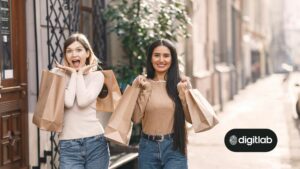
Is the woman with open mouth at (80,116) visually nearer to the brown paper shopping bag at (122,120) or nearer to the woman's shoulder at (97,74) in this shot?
the woman's shoulder at (97,74)

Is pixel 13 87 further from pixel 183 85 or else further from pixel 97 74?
pixel 183 85

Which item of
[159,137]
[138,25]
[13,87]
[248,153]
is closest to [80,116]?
[159,137]

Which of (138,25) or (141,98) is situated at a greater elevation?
(138,25)

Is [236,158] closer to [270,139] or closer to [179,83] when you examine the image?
[270,139]

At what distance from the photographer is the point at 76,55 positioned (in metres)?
4.21

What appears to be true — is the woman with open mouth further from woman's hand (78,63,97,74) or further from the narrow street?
the narrow street

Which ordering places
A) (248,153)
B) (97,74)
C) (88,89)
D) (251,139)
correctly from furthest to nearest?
(248,153) < (251,139) < (97,74) < (88,89)

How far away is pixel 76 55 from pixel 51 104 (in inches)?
16.2

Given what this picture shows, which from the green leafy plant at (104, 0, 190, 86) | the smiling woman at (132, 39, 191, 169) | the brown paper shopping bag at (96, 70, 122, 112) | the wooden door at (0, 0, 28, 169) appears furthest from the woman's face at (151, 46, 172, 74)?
the green leafy plant at (104, 0, 190, 86)

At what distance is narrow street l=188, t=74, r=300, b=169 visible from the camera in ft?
28.9

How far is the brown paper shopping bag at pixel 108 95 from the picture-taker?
4340 mm

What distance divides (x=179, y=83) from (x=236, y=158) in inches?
215

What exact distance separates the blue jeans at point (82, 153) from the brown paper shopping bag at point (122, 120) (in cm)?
15

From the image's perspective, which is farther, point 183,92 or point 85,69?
point 85,69
